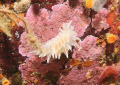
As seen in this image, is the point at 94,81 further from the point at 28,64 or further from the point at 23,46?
the point at 23,46

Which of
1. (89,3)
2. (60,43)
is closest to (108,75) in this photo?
(60,43)

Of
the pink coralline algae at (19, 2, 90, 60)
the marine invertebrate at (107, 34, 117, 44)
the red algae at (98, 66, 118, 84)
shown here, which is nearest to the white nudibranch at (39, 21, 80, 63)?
the pink coralline algae at (19, 2, 90, 60)

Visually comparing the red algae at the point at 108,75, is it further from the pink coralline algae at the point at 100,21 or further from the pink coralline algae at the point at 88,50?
the pink coralline algae at the point at 100,21

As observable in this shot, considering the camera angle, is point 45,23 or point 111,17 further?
point 111,17

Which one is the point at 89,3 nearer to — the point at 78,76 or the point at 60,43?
the point at 60,43

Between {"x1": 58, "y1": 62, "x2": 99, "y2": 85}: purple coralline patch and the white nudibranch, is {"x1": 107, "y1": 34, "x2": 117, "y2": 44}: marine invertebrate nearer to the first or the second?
{"x1": 58, "y1": 62, "x2": 99, "y2": 85}: purple coralline patch

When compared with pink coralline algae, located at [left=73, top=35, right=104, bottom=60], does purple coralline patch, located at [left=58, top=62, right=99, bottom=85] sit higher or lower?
lower
